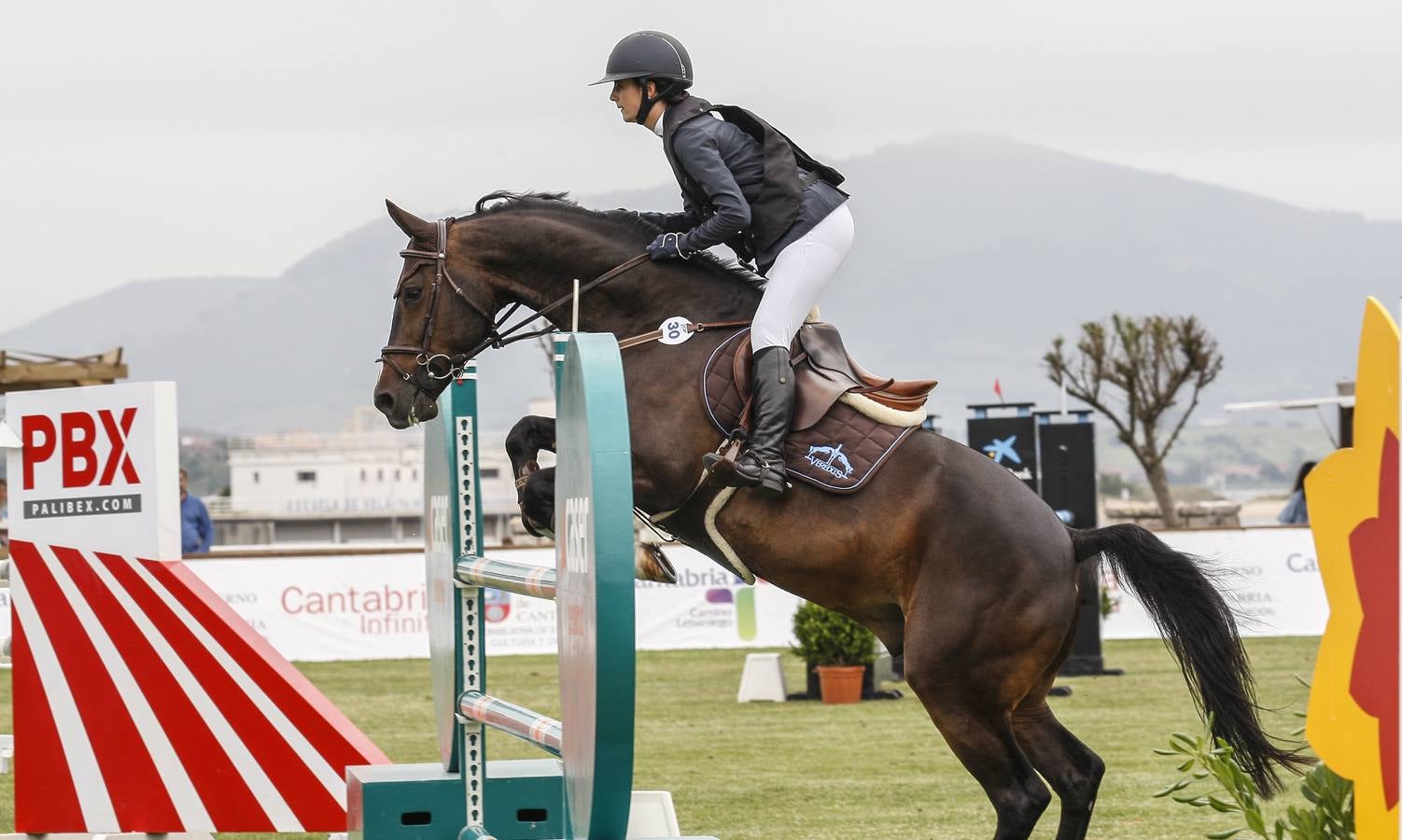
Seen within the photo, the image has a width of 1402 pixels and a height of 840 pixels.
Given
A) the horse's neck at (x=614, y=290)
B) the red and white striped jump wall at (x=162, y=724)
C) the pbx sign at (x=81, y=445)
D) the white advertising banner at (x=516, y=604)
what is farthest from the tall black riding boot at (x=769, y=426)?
the white advertising banner at (x=516, y=604)

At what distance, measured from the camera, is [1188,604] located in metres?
4.59

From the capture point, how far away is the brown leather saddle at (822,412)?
4.25 meters

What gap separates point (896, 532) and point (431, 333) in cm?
138

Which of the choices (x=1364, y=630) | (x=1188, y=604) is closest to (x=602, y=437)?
(x=1364, y=630)

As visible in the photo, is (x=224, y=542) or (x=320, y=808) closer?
(x=320, y=808)

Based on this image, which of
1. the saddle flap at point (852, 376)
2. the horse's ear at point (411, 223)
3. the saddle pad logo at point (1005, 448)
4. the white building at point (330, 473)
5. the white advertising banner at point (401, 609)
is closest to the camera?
the saddle flap at point (852, 376)

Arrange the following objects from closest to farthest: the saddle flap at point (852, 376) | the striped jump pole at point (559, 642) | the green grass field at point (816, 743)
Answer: the striped jump pole at point (559, 642) → the saddle flap at point (852, 376) → the green grass field at point (816, 743)

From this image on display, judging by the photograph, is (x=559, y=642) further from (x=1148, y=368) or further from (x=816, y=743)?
(x=1148, y=368)

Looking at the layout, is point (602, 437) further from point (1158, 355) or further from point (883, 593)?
point (1158, 355)

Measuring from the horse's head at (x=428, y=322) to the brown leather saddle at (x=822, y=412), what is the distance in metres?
0.70

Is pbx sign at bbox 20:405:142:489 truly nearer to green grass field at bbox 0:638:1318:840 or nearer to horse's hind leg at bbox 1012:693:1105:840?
green grass field at bbox 0:638:1318:840

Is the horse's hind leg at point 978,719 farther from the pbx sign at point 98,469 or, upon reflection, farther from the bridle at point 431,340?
the pbx sign at point 98,469

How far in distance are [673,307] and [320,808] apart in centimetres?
184

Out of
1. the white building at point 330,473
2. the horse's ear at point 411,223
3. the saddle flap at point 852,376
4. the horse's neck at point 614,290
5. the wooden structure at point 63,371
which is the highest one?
the wooden structure at point 63,371
